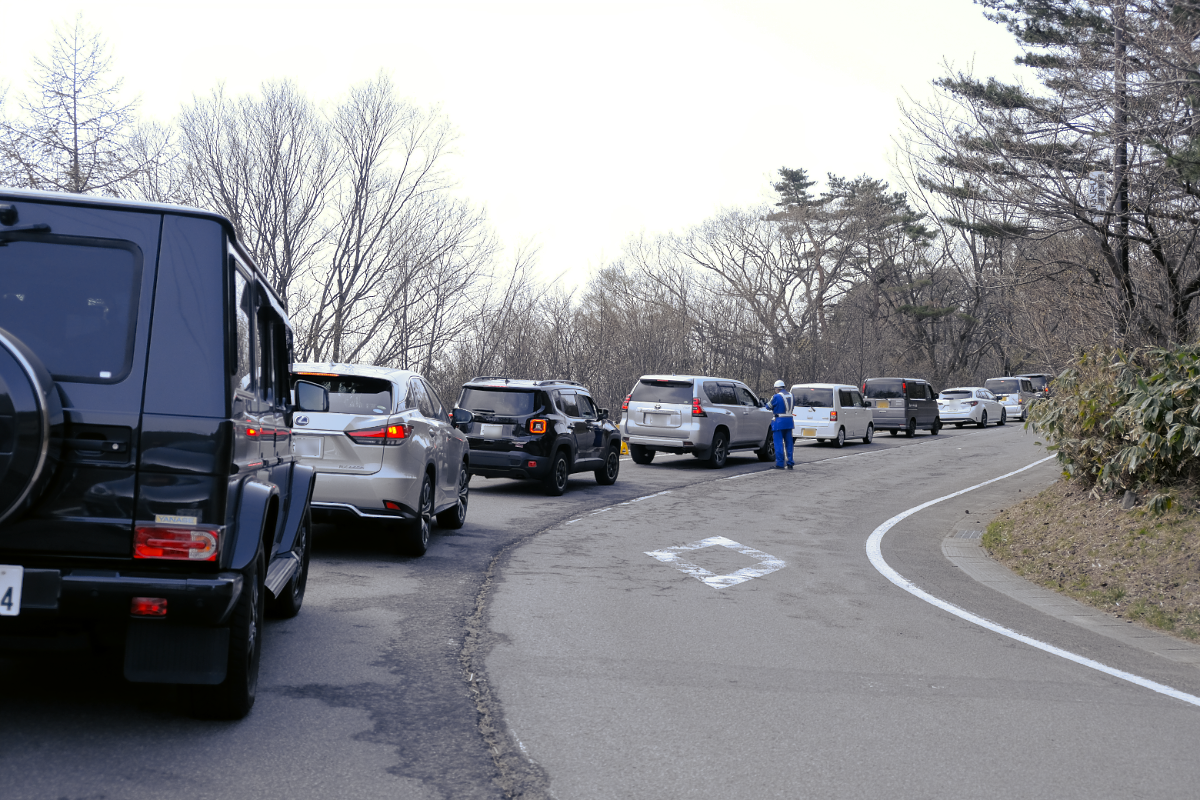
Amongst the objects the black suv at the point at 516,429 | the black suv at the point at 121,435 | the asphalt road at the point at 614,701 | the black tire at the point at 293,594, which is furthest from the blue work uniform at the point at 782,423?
the black suv at the point at 121,435

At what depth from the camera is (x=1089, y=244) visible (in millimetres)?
15578

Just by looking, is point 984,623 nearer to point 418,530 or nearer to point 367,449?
point 418,530

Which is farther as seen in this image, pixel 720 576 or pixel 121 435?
pixel 720 576

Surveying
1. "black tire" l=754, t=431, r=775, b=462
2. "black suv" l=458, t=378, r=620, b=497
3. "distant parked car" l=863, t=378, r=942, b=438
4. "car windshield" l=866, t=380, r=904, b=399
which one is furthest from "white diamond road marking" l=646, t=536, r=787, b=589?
"car windshield" l=866, t=380, r=904, b=399

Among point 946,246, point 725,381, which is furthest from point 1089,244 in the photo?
point 946,246

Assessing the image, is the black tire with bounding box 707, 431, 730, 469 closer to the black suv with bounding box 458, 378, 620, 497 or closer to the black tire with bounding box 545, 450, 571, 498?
the black tire with bounding box 545, 450, 571, 498

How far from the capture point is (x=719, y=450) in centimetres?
2172

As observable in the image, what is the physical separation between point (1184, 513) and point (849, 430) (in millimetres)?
19999

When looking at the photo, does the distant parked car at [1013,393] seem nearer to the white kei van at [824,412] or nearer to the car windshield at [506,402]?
the white kei van at [824,412]

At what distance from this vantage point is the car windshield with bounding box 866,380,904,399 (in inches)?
1405

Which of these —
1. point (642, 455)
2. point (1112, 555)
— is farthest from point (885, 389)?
point (1112, 555)

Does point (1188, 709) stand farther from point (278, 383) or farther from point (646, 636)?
point (278, 383)

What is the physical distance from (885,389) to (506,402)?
23.7 m

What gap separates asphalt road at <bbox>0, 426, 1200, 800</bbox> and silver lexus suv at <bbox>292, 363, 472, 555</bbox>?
51cm
